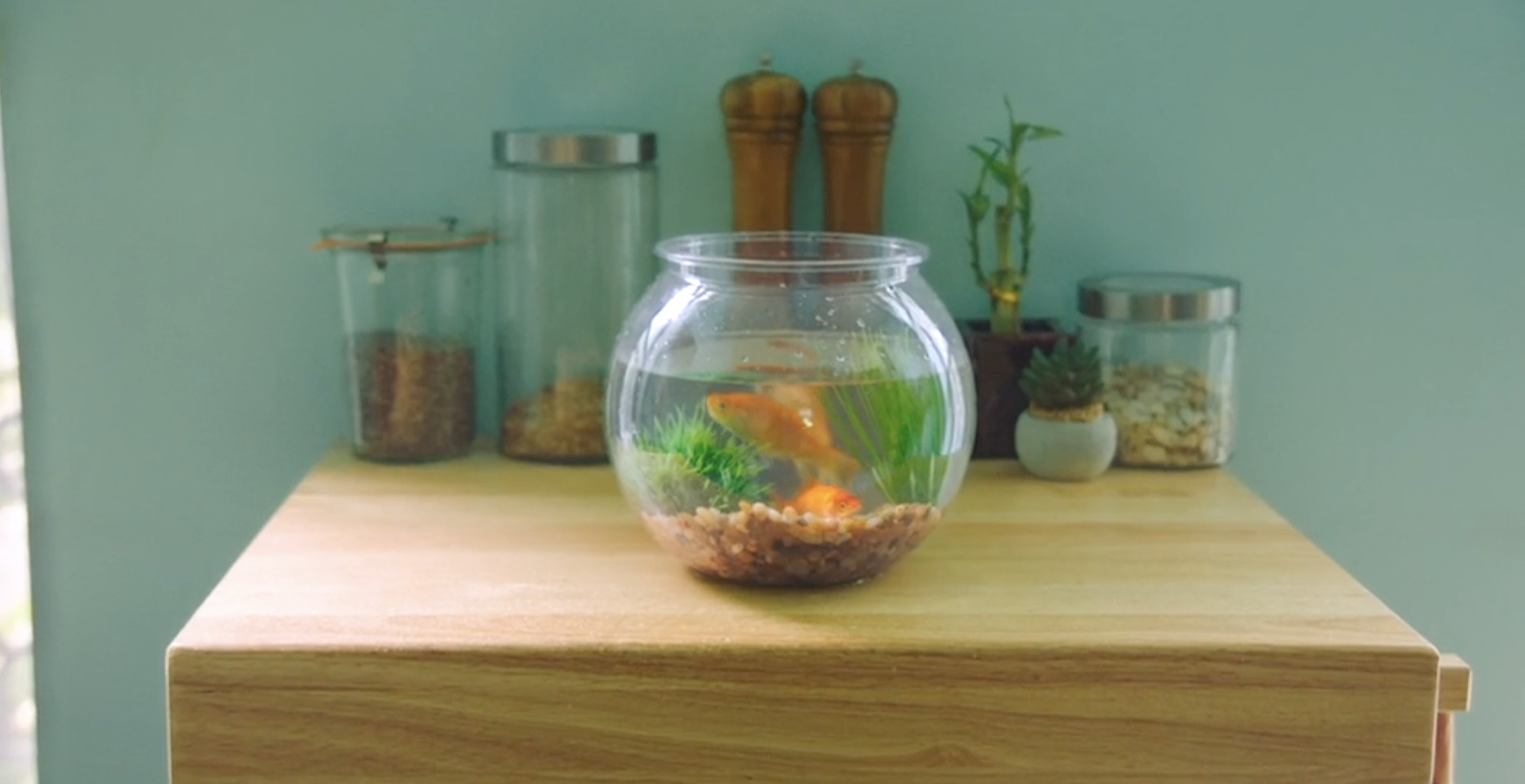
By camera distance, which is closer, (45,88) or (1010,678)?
(1010,678)

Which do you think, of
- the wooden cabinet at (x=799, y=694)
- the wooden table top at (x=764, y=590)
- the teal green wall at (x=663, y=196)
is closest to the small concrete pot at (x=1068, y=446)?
the wooden table top at (x=764, y=590)

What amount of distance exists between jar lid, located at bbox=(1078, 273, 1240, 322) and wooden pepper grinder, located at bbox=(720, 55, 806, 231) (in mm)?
253

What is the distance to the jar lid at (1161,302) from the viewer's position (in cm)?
132

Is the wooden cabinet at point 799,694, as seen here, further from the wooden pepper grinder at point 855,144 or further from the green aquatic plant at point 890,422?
the wooden pepper grinder at point 855,144

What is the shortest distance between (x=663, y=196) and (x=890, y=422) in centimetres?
45

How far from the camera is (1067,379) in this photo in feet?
4.25

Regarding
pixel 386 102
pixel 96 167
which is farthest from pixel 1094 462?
pixel 96 167

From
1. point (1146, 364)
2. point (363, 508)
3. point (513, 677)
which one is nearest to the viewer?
point (513, 677)

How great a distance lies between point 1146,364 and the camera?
1353mm

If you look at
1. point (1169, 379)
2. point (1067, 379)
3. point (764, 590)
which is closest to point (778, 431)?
point (764, 590)

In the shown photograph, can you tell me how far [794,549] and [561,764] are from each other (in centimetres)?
19

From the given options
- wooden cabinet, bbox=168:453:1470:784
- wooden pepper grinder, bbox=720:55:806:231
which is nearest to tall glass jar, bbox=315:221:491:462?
wooden pepper grinder, bbox=720:55:806:231

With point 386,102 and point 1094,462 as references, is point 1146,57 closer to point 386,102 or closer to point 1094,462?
point 1094,462

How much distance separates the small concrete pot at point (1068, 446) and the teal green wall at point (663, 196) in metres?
0.17
